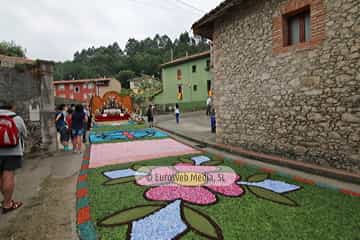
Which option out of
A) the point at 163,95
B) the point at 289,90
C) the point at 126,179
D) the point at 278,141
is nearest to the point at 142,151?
the point at 126,179

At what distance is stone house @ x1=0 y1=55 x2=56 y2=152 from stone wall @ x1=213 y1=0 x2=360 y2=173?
20.7 feet

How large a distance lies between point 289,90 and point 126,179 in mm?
4844

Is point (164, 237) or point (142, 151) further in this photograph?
point (142, 151)

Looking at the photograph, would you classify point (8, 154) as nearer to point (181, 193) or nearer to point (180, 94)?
point (181, 193)

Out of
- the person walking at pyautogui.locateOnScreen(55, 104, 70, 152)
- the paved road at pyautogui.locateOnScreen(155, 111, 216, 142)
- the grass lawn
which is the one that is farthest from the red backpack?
the paved road at pyautogui.locateOnScreen(155, 111, 216, 142)

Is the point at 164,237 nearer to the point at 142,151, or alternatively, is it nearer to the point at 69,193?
the point at 69,193

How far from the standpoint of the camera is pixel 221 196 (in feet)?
11.4

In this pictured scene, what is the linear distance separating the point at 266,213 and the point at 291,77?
394 centimetres

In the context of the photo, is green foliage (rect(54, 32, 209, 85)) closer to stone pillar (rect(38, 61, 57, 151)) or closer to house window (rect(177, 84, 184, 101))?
house window (rect(177, 84, 184, 101))

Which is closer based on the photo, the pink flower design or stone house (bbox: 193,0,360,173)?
the pink flower design

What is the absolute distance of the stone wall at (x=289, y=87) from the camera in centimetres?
426

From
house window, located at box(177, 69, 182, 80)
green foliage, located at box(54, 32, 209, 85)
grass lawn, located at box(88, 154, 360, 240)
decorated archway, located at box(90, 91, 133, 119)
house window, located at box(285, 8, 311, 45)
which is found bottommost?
grass lawn, located at box(88, 154, 360, 240)

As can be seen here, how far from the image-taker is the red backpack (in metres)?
3.04

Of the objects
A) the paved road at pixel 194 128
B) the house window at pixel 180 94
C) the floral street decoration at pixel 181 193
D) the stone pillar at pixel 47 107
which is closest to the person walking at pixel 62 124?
the stone pillar at pixel 47 107
